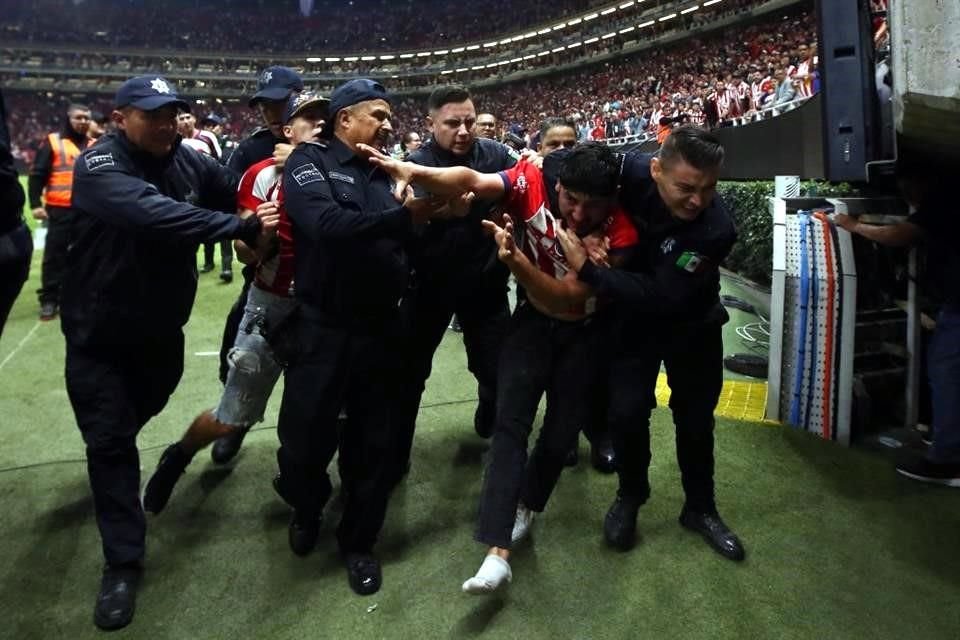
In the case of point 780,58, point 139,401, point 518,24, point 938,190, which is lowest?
point 139,401

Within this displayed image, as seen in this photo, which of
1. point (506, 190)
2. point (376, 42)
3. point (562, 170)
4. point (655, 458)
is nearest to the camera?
point (562, 170)

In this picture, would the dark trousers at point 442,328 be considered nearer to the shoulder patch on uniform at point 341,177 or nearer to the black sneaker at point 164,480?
the shoulder patch on uniform at point 341,177

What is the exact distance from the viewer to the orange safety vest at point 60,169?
573 centimetres

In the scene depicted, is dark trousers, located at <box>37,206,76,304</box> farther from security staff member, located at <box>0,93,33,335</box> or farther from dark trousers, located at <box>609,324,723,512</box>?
dark trousers, located at <box>609,324,723,512</box>

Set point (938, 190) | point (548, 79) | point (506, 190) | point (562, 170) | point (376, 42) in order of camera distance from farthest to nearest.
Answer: point (376, 42) < point (548, 79) < point (938, 190) < point (506, 190) < point (562, 170)

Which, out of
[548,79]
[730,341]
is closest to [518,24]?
[548,79]

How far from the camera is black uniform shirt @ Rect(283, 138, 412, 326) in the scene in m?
2.06

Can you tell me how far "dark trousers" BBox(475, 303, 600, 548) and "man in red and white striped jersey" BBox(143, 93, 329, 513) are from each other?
98cm

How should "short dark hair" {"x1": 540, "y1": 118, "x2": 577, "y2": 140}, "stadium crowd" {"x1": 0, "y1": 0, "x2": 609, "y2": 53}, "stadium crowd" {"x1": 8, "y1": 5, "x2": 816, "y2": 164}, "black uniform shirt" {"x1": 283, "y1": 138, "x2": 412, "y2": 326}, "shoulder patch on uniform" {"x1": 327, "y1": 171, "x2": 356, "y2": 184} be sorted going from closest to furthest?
"black uniform shirt" {"x1": 283, "y1": 138, "x2": 412, "y2": 326} < "shoulder patch on uniform" {"x1": 327, "y1": 171, "x2": 356, "y2": 184} < "short dark hair" {"x1": 540, "y1": 118, "x2": 577, "y2": 140} < "stadium crowd" {"x1": 8, "y1": 5, "x2": 816, "y2": 164} < "stadium crowd" {"x1": 0, "y1": 0, "x2": 609, "y2": 53}

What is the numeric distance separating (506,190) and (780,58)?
637 inches

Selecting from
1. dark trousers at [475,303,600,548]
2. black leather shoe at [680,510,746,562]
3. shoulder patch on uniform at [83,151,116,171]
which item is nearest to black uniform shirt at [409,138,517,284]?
dark trousers at [475,303,600,548]

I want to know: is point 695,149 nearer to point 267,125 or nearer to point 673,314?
point 673,314

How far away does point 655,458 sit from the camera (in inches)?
132

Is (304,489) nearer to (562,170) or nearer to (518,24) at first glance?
(562,170)
